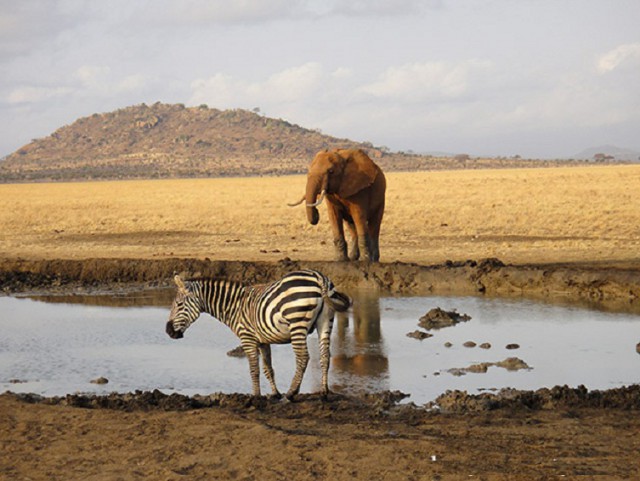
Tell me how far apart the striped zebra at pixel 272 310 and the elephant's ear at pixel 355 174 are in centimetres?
947

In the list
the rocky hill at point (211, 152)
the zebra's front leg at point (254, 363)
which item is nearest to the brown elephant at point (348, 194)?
the zebra's front leg at point (254, 363)

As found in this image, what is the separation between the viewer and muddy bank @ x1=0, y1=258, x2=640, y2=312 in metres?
16.7

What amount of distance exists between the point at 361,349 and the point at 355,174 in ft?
24.1

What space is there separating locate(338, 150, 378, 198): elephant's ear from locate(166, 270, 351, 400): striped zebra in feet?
31.1

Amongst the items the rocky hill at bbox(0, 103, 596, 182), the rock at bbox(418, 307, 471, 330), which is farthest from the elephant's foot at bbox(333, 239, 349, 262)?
the rocky hill at bbox(0, 103, 596, 182)

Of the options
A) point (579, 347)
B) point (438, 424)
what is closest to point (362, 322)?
point (579, 347)

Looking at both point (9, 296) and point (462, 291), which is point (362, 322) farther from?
point (9, 296)

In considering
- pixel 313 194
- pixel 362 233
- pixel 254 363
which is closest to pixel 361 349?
pixel 254 363

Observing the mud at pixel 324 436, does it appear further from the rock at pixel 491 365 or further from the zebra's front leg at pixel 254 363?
the rock at pixel 491 365

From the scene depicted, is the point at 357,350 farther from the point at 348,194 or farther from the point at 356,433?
the point at 348,194

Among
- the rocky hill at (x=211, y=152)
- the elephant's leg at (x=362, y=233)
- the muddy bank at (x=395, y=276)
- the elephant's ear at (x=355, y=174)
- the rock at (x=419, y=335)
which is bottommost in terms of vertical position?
the rock at (x=419, y=335)

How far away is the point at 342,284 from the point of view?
18484 millimetres

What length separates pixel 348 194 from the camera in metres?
19.4

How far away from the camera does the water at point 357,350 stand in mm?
10836
